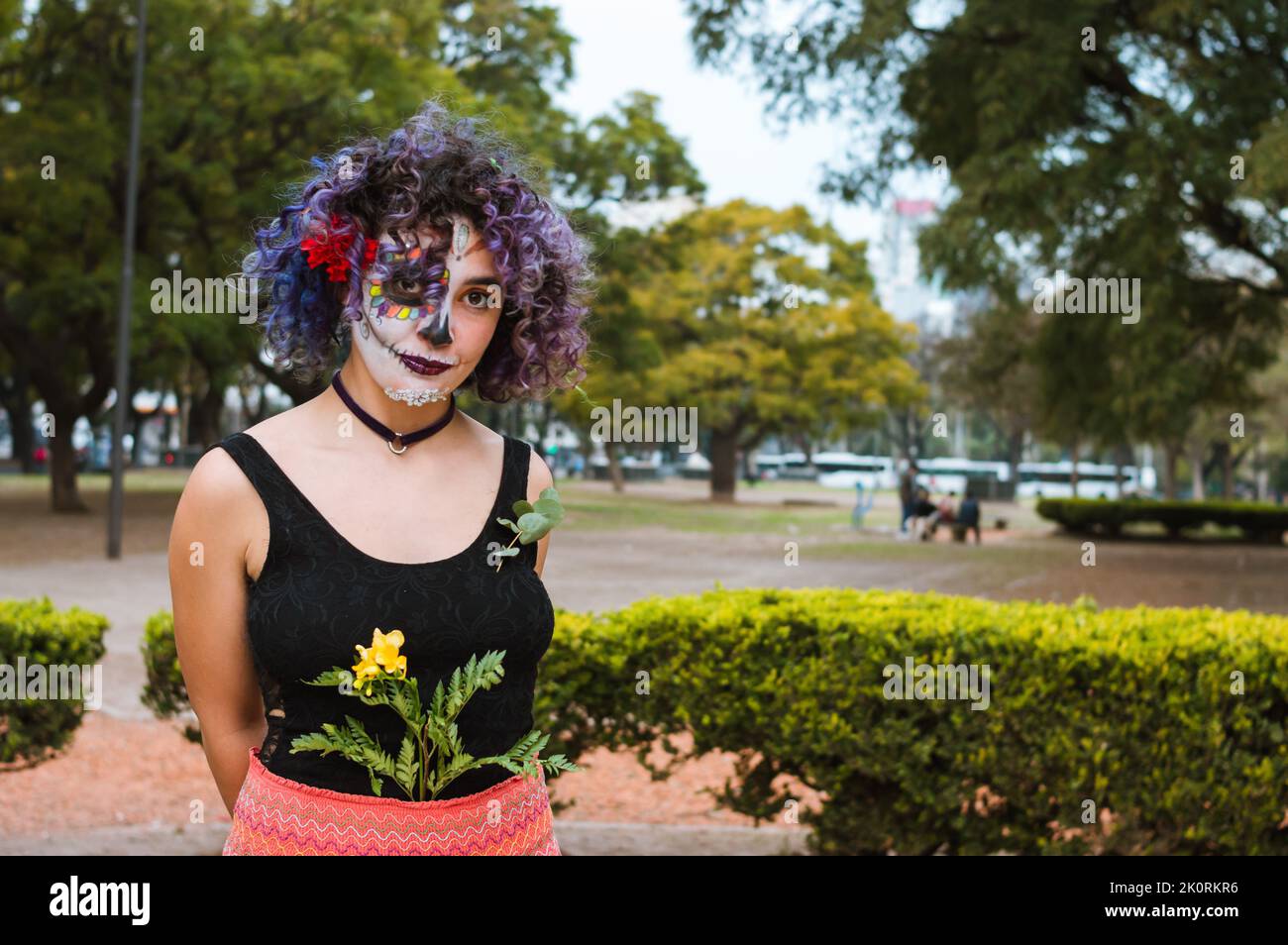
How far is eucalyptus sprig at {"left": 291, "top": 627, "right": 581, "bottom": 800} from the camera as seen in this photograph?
6.45 ft

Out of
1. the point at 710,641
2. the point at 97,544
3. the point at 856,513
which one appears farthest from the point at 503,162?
the point at 856,513

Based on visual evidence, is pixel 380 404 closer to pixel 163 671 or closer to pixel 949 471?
pixel 163 671

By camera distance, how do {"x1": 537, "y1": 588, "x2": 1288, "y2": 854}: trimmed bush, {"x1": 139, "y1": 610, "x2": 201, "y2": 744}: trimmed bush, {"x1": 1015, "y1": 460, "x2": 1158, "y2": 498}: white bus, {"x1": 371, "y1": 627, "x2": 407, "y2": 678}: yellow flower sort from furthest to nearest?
1. {"x1": 1015, "y1": 460, "x2": 1158, "y2": 498}: white bus
2. {"x1": 139, "y1": 610, "x2": 201, "y2": 744}: trimmed bush
3. {"x1": 537, "y1": 588, "x2": 1288, "y2": 854}: trimmed bush
4. {"x1": 371, "y1": 627, "x2": 407, "y2": 678}: yellow flower

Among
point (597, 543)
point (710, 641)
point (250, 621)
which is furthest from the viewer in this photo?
point (597, 543)

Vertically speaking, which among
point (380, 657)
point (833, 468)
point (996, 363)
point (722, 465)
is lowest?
point (833, 468)

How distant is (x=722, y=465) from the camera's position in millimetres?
43062

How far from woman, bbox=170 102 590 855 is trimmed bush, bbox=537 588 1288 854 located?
2.74 meters

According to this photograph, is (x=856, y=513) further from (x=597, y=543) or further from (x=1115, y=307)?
(x=1115, y=307)

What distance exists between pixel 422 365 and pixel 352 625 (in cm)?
43

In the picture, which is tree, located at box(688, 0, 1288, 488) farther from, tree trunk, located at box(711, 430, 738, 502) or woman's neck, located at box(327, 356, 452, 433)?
tree trunk, located at box(711, 430, 738, 502)

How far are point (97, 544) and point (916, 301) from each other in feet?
300

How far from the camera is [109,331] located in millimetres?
24688

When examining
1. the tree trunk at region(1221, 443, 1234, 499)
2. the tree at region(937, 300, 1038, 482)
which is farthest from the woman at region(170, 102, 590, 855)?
the tree trunk at region(1221, 443, 1234, 499)

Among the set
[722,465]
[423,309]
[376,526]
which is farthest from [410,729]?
[722,465]
